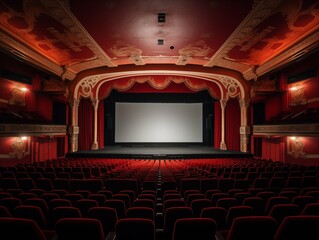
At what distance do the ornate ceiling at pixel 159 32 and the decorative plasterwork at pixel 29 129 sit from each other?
2.83 metres

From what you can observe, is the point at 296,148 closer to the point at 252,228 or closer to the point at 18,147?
the point at 252,228

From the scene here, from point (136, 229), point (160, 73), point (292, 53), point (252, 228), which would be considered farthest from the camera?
point (160, 73)

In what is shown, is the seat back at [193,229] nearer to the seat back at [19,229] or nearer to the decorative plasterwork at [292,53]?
the seat back at [19,229]

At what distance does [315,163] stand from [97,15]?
1047 centimetres

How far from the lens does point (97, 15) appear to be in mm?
8320

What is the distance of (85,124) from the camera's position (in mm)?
17469

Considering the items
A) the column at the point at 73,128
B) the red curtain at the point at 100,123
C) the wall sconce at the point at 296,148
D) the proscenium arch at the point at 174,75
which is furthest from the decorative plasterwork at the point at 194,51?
the red curtain at the point at 100,123

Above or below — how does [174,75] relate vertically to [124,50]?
below

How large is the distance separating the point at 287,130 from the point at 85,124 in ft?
40.9

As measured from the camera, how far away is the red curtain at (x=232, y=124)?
17.8 meters

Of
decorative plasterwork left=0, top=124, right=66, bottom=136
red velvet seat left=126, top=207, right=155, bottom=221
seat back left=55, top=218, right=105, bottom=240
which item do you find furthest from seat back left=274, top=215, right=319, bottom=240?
decorative plasterwork left=0, top=124, right=66, bottom=136

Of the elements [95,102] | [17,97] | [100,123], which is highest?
[95,102]

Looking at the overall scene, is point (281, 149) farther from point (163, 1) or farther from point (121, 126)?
point (121, 126)

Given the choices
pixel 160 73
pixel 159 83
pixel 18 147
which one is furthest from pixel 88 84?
pixel 18 147
